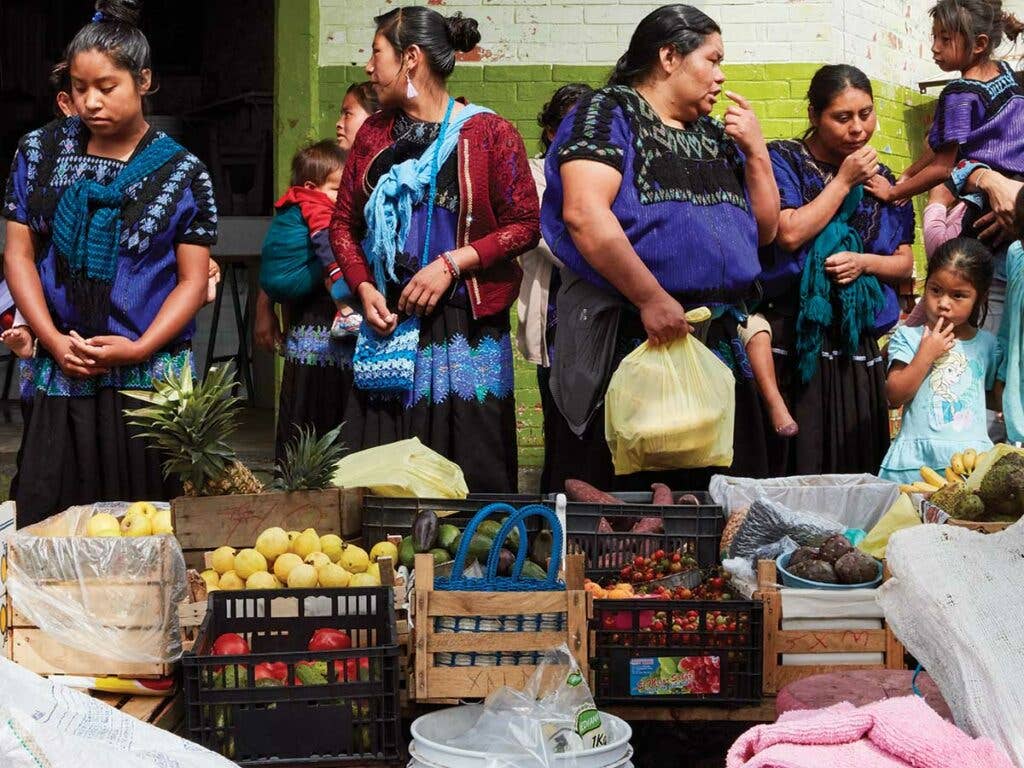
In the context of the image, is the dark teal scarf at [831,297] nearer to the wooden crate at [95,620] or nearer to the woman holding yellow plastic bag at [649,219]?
the woman holding yellow plastic bag at [649,219]

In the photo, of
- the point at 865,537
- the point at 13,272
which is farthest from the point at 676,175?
the point at 13,272

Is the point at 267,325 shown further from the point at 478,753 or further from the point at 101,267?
the point at 478,753

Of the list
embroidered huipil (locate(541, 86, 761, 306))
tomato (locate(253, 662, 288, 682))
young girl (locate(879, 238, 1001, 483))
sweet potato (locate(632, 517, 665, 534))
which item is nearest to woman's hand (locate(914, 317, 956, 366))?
young girl (locate(879, 238, 1001, 483))

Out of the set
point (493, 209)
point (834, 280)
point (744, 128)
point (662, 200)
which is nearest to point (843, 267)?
point (834, 280)

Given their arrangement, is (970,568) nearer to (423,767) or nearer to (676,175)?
(423,767)

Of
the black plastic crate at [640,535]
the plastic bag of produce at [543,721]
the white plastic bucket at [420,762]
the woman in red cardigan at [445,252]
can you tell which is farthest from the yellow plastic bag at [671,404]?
the white plastic bucket at [420,762]

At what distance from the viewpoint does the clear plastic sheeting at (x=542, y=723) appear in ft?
10.2

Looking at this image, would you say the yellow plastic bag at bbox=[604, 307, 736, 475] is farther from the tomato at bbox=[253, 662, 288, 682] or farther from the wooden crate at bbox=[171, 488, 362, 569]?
the tomato at bbox=[253, 662, 288, 682]

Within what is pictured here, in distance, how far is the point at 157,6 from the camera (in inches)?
588

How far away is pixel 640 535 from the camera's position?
422 cm

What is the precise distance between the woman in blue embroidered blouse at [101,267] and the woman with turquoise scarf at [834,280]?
2.24m

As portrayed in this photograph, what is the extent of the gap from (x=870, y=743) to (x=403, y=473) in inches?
86.0

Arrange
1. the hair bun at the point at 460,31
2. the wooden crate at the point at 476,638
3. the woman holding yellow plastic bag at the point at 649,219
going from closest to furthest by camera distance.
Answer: the wooden crate at the point at 476,638 → the woman holding yellow plastic bag at the point at 649,219 → the hair bun at the point at 460,31

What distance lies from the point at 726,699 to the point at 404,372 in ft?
6.65
